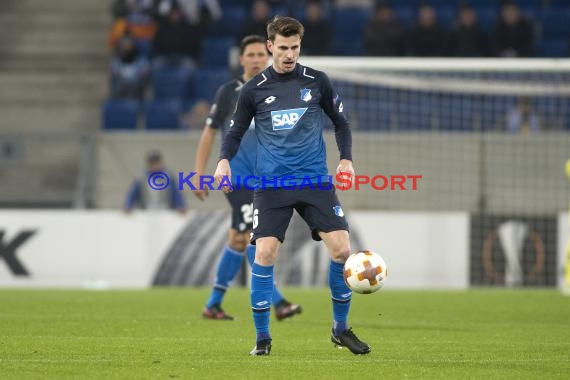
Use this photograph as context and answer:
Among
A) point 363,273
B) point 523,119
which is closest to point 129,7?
point 523,119

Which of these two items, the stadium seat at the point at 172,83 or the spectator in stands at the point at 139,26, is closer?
the stadium seat at the point at 172,83

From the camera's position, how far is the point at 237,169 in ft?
35.3

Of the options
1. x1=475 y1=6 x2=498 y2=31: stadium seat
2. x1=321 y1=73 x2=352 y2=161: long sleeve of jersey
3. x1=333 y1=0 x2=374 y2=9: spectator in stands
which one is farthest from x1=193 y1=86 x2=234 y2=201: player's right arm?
x1=333 y1=0 x2=374 y2=9: spectator in stands

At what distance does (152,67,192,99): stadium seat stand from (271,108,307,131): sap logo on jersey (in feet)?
42.3

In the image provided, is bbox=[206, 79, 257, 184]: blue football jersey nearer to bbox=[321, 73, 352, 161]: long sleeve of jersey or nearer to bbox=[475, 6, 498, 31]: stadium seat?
bbox=[321, 73, 352, 161]: long sleeve of jersey

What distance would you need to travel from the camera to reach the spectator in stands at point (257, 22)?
802 inches

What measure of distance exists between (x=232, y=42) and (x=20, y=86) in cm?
421

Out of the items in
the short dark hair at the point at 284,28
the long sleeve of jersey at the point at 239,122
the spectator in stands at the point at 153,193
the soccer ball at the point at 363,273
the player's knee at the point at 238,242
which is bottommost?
the spectator in stands at the point at 153,193

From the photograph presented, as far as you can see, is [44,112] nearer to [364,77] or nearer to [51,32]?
[51,32]

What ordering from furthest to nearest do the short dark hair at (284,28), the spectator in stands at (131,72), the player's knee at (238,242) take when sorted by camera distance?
the spectator in stands at (131,72) < the player's knee at (238,242) < the short dark hair at (284,28)

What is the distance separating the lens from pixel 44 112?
22.1 metres

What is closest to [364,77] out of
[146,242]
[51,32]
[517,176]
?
[517,176]

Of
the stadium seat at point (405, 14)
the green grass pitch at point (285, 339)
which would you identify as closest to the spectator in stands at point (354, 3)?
the stadium seat at point (405, 14)

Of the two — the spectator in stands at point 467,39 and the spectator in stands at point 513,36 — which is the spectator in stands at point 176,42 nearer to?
the spectator in stands at point 467,39
